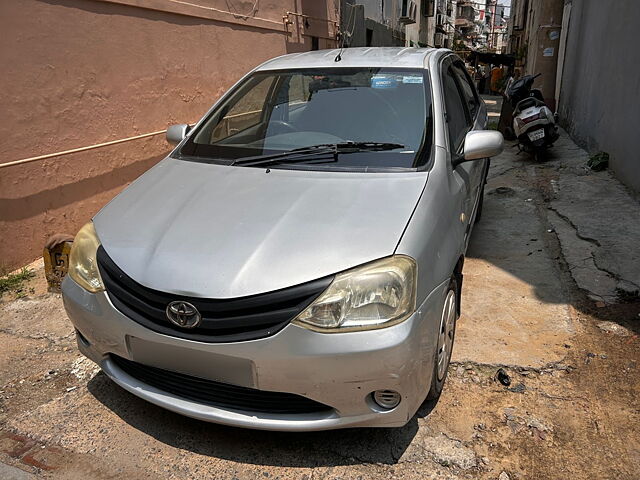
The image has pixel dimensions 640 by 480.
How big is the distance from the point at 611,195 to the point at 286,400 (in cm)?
517

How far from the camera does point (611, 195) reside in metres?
5.75

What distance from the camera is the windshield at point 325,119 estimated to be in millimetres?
2772

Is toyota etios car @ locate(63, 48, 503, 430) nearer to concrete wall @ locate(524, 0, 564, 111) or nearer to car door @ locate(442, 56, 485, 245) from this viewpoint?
car door @ locate(442, 56, 485, 245)

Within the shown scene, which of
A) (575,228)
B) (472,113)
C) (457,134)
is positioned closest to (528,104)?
(575,228)

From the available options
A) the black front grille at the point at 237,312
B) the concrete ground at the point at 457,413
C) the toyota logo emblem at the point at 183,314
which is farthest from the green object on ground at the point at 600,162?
the toyota logo emblem at the point at 183,314

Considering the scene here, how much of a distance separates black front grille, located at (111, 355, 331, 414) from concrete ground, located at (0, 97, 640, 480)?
32 centimetres

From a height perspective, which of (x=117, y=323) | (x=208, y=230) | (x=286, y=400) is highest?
(x=208, y=230)

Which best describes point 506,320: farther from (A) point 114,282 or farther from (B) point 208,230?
(A) point 114,282

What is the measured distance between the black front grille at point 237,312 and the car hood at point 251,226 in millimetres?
30

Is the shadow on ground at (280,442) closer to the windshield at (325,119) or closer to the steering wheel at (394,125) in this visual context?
the windshield at (325,119)

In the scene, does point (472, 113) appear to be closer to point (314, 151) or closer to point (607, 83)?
point (314, 151)

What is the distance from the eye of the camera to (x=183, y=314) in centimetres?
197

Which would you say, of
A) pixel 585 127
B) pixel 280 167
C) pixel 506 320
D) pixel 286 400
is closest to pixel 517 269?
pixel 506 320

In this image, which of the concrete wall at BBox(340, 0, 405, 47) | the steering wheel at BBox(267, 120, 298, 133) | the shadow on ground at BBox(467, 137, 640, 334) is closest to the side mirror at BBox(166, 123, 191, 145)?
the steering wheel at BBox(267, 120, 298, 133)
